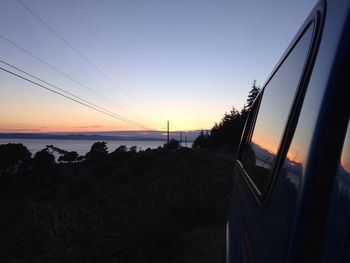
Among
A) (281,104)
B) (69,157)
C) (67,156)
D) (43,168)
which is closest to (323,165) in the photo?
(281,104)

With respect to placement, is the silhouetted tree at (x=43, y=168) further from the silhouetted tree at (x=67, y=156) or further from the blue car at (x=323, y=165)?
the blue car at (x=323, y=165)

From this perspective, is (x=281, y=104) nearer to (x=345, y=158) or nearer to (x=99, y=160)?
(x=345, y=158)

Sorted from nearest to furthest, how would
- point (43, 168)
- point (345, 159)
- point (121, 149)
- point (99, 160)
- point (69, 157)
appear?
1. point (345, 159)
2. point (43, 168)
3. point (99, 160)
4. point (121, 149)
5. point (69, 157)

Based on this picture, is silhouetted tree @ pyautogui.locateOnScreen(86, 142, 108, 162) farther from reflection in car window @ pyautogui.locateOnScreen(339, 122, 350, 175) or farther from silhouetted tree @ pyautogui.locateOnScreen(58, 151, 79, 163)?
reflection in car window @ pyautogui.locateOnScreen(339, 122, 350, 175)

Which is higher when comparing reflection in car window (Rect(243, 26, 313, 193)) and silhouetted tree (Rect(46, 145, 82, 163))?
reflection in car window (Rect(243, 26, 313, 193))

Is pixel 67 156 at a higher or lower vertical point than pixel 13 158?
lower

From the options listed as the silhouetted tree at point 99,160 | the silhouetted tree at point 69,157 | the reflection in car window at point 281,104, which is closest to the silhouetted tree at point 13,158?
the silhouetted tree at point 99,160

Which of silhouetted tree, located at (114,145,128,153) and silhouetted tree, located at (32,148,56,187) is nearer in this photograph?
silhouetted tree, located at (32,148,56,187)

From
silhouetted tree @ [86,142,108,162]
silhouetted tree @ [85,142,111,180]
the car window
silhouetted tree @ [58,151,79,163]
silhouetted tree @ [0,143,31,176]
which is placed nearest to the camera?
the car window

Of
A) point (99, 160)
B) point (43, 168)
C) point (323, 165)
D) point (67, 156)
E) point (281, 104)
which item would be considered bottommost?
point (43, 168)

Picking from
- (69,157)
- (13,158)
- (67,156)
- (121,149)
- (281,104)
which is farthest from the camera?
(69,157)

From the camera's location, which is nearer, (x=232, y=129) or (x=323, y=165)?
(x=323, y=165)

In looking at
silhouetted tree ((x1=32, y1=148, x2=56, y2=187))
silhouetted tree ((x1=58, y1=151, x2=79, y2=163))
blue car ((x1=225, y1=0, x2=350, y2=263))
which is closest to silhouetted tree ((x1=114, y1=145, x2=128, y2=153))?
silhouetted tree ((x1=32, y1=148, x2=56, y2=187))

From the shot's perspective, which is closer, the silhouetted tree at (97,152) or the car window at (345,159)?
the car window at (345,159)
